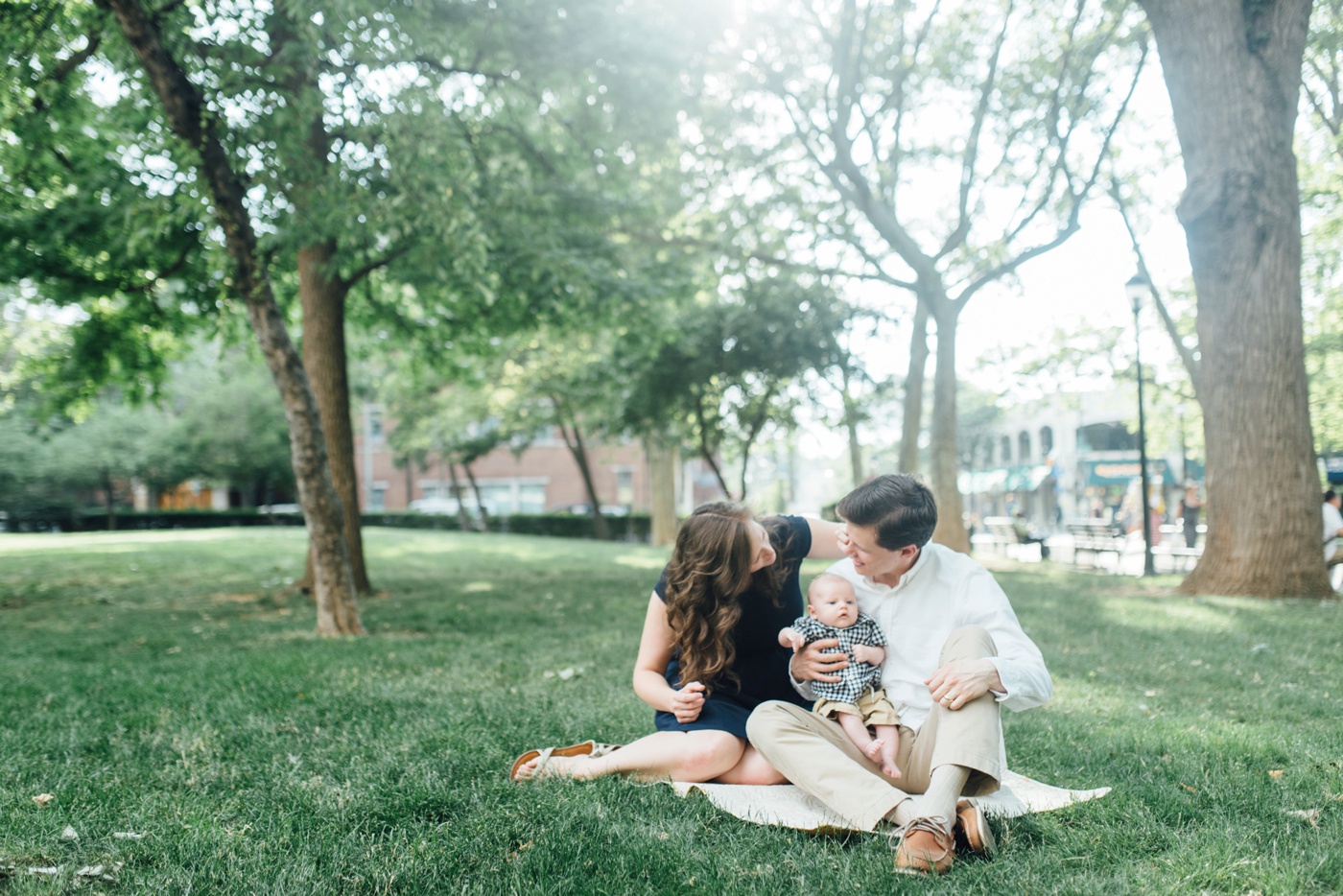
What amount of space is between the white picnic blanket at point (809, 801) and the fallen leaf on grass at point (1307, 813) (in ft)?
1.94

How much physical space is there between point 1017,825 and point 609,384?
18.4 metres

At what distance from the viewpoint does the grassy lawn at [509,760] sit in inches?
106

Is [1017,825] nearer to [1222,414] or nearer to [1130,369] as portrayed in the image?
[1222,414]

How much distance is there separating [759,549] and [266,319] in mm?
5905

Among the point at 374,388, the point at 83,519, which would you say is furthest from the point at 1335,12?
the point at 83,519

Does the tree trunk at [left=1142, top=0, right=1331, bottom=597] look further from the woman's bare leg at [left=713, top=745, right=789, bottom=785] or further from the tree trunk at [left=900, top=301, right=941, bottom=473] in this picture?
the woman's bare leg at [left=713, top=745, right=789, bottom=785]

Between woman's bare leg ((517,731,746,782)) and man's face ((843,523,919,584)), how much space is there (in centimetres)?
91

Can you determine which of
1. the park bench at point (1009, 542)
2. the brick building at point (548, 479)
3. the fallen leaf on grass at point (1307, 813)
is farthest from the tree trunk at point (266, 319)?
the brick building at point (548, 479)

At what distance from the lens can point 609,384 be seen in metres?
21.0

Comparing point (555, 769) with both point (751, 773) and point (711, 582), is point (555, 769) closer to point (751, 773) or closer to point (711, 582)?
point (751, 773)

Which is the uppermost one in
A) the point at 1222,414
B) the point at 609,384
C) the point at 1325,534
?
the point at 609,384

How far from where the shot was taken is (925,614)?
127 inches

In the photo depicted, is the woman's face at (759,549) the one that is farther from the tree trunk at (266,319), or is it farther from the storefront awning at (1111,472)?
the storefront awning at (1111,472)

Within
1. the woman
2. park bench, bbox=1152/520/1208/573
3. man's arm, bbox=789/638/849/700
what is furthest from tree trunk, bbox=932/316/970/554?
man's arm, bbox=789/638/849/700
